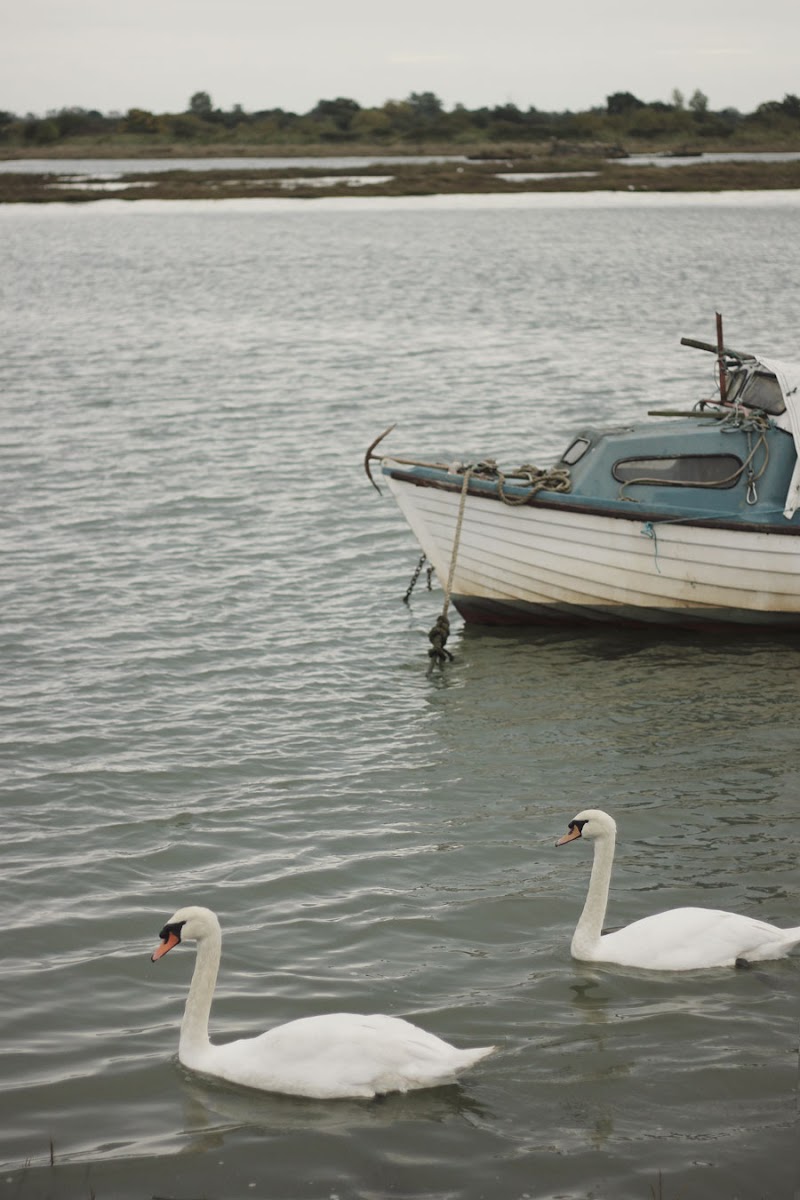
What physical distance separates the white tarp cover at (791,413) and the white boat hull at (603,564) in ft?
1.25

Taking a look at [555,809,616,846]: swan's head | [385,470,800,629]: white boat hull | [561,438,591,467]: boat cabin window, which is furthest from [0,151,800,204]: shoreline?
[555,809,616,846]: swan's head

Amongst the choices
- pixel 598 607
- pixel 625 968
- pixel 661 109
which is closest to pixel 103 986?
pixel 625 968

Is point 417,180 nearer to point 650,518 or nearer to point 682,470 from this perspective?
point 682,470

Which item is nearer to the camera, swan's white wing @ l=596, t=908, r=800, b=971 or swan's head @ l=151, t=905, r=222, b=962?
swan's head @ l=151, t=905, r=222, b=962

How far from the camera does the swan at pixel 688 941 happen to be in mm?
8883

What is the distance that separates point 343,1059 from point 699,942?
2457mm

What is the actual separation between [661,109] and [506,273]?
10254 centimetres

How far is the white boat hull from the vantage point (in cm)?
1509

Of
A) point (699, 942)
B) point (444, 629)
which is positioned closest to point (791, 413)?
point (444, 629)

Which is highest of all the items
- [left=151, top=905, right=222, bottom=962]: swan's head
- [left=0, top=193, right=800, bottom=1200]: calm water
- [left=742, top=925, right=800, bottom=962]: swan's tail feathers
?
[left=151, top=905, right=222, bottom=962]: swan's head

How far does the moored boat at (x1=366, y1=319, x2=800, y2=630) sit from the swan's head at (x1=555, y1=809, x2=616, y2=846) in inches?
234

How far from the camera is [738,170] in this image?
322 feet

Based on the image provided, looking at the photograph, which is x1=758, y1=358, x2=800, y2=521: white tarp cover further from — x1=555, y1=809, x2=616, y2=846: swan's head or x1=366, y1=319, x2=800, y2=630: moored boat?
x1=555, y1=809, x2=616, y2=846: swan's head

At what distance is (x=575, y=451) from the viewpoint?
15883 millimetres
